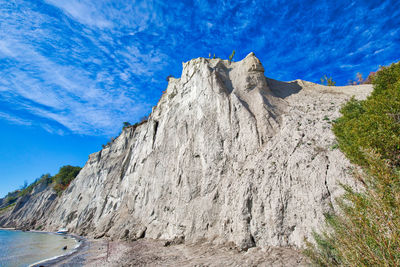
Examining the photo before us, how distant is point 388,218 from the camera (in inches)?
114

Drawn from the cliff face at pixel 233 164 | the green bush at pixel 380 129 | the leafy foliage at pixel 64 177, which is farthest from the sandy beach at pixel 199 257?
the leafy foliage at pixel 64 177

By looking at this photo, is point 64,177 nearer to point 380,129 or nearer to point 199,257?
point 199,257

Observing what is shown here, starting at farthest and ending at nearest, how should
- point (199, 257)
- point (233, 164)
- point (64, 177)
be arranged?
point (64, 177) → point (233, 164) → point (199, 257)

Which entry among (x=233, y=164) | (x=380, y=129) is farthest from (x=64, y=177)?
(x=380, y=129)

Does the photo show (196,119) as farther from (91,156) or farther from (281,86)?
(91,156)

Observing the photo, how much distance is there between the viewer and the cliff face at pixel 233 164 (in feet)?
34.1

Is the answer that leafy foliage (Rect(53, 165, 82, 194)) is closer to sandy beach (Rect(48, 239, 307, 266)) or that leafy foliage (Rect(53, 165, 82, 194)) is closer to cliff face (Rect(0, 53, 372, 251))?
cliff face (Rect(0, 53, 372, 251))

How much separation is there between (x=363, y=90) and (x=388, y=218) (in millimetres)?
20473

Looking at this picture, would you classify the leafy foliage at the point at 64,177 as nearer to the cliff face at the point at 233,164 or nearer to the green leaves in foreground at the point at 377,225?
the cliff face at the point at 233,164

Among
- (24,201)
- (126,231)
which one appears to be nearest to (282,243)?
(126,231)

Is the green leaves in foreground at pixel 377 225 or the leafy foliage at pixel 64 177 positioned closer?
the green leaves in foreground at pixel 377 225

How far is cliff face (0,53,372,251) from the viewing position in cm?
1038

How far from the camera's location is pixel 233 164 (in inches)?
620

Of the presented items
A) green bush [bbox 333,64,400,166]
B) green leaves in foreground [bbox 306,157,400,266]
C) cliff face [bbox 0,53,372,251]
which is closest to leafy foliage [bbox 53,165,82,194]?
cliff face [bbox 0,53,372,251]
